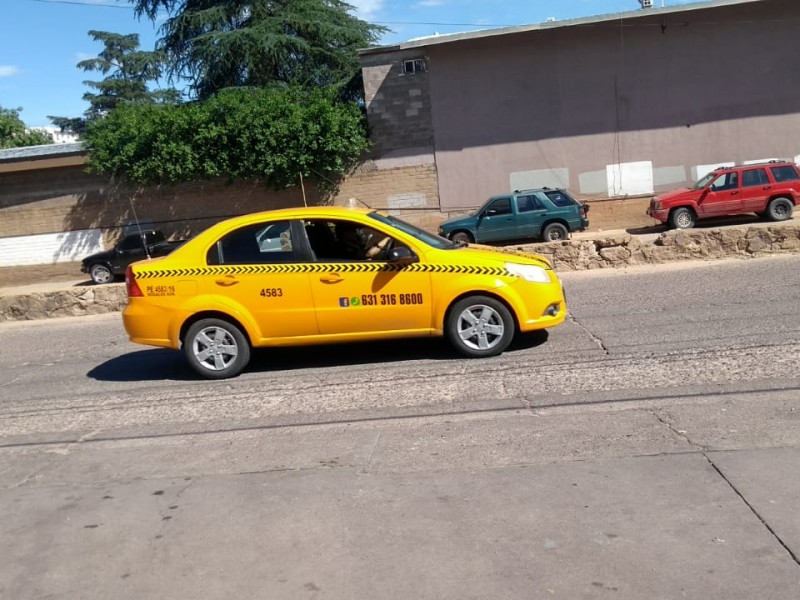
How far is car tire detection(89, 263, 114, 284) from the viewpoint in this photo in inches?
984

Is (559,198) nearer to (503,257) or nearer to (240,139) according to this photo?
(240,139)

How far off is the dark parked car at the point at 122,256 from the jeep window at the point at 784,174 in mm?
17279

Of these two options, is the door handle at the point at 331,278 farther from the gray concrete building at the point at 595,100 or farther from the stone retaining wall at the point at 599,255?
the gray concrete building at the point at 595,100

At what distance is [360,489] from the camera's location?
5094mm

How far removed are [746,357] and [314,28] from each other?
97.1 ft

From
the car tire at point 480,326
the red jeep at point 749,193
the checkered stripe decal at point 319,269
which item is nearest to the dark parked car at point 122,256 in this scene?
the red jeep at point 749,193

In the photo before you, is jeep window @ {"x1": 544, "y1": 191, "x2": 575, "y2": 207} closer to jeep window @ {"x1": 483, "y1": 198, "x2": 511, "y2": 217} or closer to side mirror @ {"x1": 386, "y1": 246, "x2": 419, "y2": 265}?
jeep window @ {"x1": 483, "y1": 198, "x2": 511, "y2": 217}

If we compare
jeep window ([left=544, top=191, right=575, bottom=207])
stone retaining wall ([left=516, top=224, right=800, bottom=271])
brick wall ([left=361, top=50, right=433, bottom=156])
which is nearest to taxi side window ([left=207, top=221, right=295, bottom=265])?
stone retaining wall ([left=516, top=224, right=800, bottom=271])

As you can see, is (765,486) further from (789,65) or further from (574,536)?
(789,65)

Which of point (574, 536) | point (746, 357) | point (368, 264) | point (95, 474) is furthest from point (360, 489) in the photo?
point (746, 357)

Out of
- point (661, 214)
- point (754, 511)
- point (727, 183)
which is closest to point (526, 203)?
point (661, 214)

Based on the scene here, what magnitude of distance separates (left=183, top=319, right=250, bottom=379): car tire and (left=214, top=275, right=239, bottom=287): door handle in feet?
1.28

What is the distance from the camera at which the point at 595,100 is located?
26.3m

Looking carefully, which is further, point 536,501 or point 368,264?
point 368,264
